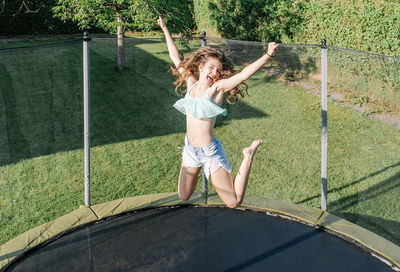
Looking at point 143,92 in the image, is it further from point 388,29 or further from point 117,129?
point 388,29

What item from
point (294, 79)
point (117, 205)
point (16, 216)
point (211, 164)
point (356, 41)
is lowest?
point (16, 216)

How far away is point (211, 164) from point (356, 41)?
428cm

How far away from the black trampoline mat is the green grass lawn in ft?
2.67

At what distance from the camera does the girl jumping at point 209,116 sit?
249 cm

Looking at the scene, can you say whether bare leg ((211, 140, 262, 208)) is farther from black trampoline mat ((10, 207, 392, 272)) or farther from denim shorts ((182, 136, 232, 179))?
black trampoline mat ((10, 207, 392, 272))

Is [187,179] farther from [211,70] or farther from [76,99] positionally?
[76,99]

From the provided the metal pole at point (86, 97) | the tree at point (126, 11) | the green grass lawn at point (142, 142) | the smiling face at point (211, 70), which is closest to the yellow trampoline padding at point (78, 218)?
the metal pole at point (86, 97)

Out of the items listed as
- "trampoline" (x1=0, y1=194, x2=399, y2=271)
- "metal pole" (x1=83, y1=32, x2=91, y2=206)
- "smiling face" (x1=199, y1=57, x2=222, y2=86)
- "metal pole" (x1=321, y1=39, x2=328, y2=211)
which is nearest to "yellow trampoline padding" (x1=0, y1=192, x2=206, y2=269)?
"trampoline" (x1=0, y1=194, x2=399, y2=271)

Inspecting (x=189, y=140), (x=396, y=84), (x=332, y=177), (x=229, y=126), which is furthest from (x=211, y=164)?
(x=229, y=126)

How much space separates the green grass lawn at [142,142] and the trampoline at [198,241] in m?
0.66

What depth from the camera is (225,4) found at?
780 centimetres

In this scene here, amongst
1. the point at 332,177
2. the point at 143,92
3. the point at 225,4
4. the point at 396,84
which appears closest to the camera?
the point at 396,84

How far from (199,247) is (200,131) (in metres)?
0.92

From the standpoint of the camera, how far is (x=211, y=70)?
2.55m
